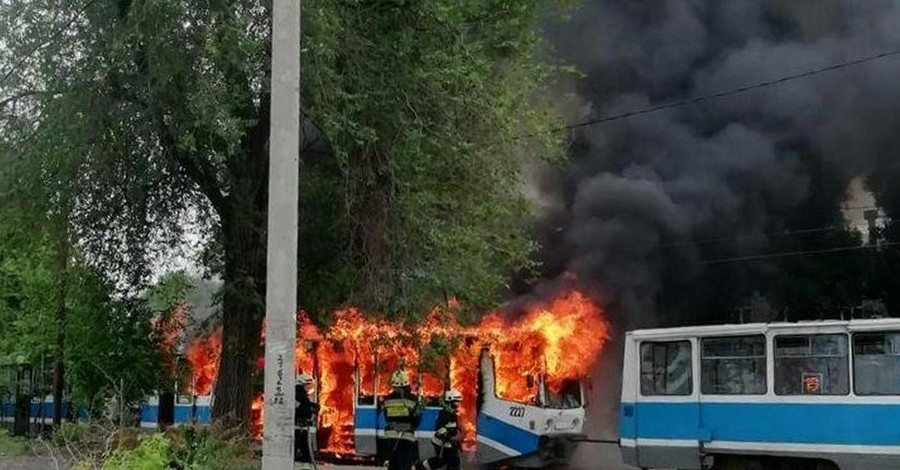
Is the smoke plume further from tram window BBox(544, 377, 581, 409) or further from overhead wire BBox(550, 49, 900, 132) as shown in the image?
tram window BBox(544, 377, 581, 409)

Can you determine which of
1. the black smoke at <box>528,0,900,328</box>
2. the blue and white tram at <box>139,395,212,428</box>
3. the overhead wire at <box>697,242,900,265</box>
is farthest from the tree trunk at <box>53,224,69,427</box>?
the overhead wire at <box>697,242,900,265</box>

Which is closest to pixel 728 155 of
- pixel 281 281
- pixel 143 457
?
pixel 143 457

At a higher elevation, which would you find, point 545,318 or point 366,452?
point 545,318

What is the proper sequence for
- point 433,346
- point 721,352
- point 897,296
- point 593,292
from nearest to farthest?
point 721,352, point 433,346, point 593,292, point 897,296

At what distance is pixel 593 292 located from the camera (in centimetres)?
Result: 2206

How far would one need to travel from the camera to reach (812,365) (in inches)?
520

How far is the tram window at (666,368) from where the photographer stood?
47.6 ft

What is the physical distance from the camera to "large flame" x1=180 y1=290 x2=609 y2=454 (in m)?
16.7

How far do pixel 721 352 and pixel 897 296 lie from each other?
44.4 ft

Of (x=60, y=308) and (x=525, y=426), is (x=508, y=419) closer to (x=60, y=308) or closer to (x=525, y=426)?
(x=525, y=426)

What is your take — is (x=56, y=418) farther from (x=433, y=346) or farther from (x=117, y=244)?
(x=433, y=346)

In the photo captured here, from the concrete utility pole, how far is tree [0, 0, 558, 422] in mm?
4873

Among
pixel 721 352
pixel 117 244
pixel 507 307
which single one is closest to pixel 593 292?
pixel 507 307

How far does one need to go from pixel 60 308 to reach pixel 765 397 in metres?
14.1
